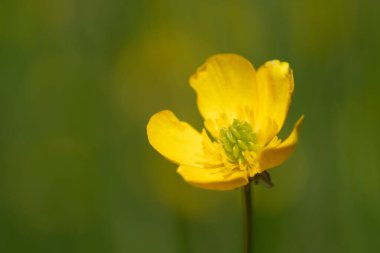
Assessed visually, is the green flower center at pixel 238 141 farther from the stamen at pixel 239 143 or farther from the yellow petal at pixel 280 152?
the yellow petal at pixel 280 152

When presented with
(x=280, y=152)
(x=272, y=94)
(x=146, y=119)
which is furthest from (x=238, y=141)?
(x=146, y=119)

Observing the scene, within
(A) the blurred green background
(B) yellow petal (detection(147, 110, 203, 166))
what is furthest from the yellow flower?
(A) the blurred green background

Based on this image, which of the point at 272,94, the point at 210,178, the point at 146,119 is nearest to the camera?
the point at 210,178

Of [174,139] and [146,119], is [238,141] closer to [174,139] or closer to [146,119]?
[174,139]

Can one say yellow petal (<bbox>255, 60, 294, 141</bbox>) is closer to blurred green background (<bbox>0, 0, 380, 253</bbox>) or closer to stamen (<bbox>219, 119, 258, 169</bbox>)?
stamen (<bbox>219, 119, 258, 169</bbox>)

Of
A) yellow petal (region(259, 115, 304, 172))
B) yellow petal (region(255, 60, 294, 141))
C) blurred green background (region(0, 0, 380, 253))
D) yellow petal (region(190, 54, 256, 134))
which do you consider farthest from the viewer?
blurred green background (region(0, 0, 380, 253))

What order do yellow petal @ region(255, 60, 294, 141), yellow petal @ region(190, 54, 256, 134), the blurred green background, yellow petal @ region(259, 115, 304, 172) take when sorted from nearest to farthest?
yellow petal @ region(259, 115, 304, 172) < yellow petal @ region(255, 60, 294, 141) < yellow petal @ region(190, 54, 256, 134) < the blurred green background

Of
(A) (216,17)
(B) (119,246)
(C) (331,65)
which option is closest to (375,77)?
(C) (331,65)
